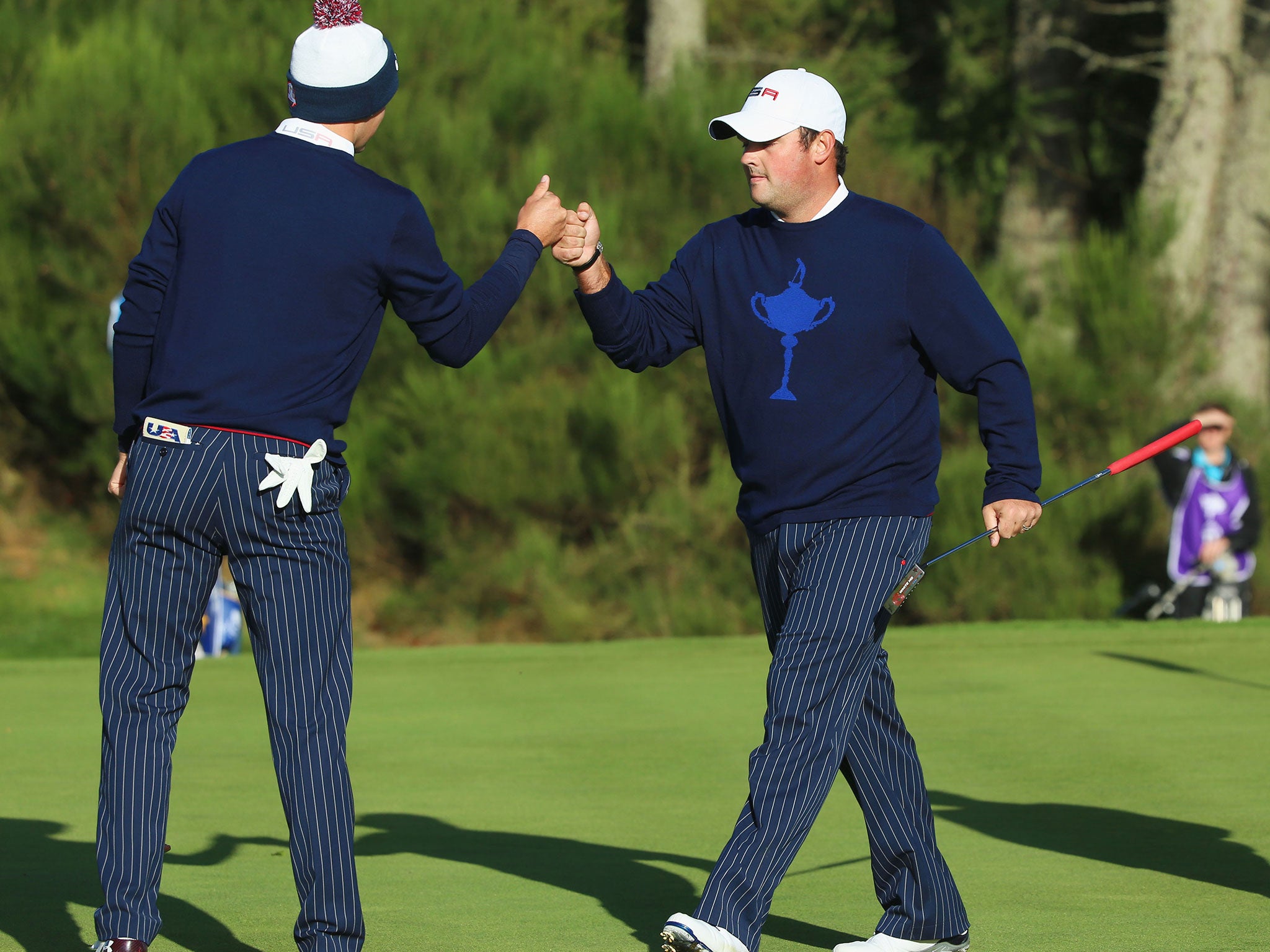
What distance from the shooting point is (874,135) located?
55.7 ft

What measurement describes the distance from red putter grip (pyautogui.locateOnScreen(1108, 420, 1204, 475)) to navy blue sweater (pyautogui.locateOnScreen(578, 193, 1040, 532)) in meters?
0.27

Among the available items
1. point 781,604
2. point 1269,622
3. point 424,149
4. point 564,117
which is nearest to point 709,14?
point 564,117

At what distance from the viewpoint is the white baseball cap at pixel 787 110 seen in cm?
362

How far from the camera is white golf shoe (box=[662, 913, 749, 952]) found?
3.22 meters

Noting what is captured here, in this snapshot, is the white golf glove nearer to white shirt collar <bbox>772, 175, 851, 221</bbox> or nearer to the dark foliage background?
white shirt collar <bbox>772, 175, 851, 221</bbox>

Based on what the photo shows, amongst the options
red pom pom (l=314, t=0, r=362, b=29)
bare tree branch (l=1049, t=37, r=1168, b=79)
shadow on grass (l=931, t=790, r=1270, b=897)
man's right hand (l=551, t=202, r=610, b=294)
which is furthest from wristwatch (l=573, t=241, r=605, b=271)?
bare tree branch (l=1049, t=37, r=1168, b=79)

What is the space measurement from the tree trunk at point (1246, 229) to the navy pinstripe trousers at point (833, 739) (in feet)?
40.9

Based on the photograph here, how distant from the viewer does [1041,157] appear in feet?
54.5

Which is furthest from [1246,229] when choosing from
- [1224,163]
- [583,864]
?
[583,864]

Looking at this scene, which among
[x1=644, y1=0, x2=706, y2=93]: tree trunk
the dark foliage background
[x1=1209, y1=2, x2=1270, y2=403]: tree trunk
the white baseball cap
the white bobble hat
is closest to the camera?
the white bobble hat

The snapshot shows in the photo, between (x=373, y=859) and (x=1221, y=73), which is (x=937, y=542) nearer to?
(x=1221, y=73)

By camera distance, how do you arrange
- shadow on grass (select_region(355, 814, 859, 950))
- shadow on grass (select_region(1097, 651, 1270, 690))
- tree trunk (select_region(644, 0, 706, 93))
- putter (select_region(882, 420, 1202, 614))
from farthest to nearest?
tree trunk (select_region(644, 0, 706, 93)), shadow on grass (select_region(1097, 651, 1270, 690)), shadow on grass (select_region(355, 814, 859, 950)), putter (select_region(882, 420, 1202, 614))

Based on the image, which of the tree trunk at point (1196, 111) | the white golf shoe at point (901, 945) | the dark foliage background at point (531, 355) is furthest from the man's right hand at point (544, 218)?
the tree trunk at point (1196, 111)

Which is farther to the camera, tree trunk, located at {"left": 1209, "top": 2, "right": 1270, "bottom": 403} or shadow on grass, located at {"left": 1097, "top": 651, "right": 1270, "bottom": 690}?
tree trunk, located at {"left": 1209, "top": 2, "right": 1270, "bottom": 403}
